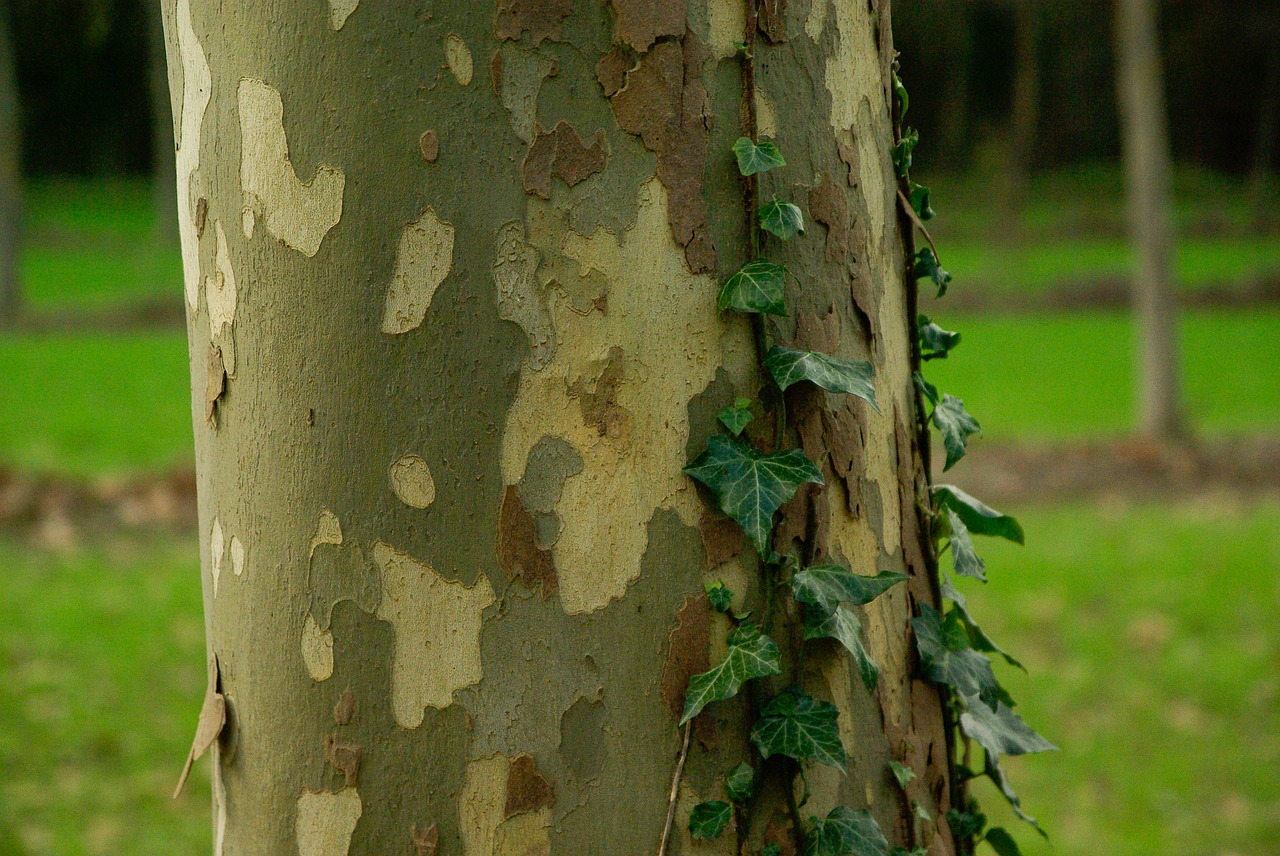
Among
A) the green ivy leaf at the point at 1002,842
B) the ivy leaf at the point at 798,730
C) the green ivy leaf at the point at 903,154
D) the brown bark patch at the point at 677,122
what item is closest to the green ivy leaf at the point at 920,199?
the green ivy leaf at the point at 903,154

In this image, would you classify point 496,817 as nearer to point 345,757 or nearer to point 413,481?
point 345,757

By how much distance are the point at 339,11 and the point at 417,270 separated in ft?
0.76

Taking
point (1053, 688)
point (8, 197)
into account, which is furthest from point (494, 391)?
point (8, 197)

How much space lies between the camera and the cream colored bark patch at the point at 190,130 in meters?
1.06

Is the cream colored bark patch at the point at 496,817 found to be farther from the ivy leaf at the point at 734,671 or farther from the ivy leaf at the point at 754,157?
the ivy leaf at the point at 754,157

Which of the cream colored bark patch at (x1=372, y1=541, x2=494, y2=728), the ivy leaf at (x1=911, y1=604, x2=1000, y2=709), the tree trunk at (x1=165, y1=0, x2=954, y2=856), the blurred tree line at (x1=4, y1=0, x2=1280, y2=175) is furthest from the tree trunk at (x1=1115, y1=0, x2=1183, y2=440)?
the cream colored bark patch at (x1=372, y1=541, x2=494, y2=728)

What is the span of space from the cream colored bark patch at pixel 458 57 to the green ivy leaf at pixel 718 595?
0.48 m

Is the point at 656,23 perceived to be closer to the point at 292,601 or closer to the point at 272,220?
the point at 272,220

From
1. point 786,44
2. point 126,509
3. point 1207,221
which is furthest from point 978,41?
point 786,44

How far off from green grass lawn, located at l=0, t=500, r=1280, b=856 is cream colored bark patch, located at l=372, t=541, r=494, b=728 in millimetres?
3031

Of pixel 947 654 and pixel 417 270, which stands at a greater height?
pixel 417 270

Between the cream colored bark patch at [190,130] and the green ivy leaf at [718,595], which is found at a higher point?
the cream colored bark patch at [190,130]

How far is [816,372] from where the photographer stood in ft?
3.28

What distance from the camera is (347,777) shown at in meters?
1.01
